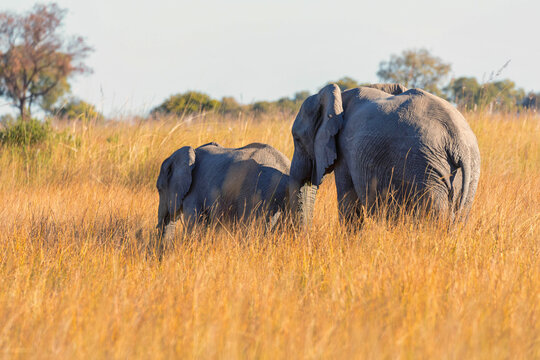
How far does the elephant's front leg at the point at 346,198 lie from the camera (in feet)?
12.9

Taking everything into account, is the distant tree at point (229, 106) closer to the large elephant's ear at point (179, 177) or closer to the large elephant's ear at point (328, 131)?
the large elephant's ear at point (179, 177)

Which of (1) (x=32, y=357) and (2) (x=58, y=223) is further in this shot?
(2) (x=58, y=223)

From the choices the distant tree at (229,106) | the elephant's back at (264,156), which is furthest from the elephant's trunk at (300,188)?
the distant tree at (229,106)

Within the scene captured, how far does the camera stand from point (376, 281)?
2.81 m

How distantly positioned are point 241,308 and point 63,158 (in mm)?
6225

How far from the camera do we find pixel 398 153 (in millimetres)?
3449

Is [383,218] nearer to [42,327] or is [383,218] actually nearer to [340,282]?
[340,282]

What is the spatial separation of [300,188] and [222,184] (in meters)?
0.61

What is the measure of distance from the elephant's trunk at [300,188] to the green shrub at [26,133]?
561cm

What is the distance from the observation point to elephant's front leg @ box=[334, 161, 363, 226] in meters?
3.94

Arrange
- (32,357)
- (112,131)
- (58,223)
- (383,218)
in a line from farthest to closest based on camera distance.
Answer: (112,131)
(58,223)
(383,218)
(32,357)

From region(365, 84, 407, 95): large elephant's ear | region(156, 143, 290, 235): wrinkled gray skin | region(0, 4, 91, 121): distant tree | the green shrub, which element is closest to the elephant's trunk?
region(156, 143, 290, 235): wrinkled gray skin

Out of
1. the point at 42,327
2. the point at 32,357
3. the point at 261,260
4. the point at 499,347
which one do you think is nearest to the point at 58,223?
the point at 261,260

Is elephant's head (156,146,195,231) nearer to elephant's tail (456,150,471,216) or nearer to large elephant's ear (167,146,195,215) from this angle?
large elephant's ear (167,146,195,215)
